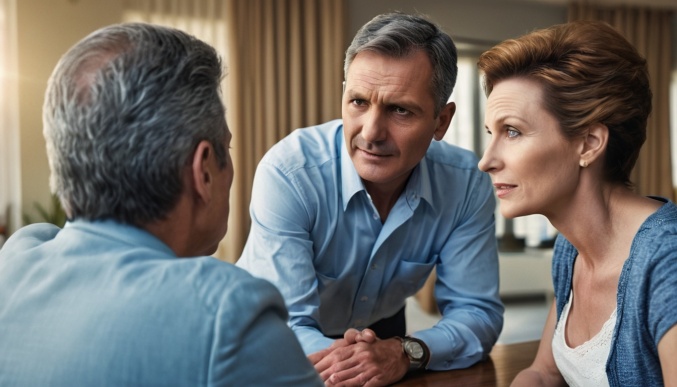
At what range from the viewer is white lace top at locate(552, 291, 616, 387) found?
1.40 metres

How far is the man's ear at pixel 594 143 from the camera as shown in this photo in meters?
1.44

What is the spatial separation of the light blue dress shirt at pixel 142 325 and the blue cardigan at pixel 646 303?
0.68 metres

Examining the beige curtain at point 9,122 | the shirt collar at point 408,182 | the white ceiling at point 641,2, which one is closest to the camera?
→ the shirt collar at point 408,182

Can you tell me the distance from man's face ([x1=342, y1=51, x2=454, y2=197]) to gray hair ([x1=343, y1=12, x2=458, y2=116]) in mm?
20

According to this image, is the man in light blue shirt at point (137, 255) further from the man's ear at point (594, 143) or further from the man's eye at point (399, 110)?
the man's eye at point (399, 110)

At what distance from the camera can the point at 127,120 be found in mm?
857

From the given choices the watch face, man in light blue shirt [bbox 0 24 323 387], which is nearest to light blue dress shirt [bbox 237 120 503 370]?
the watch face

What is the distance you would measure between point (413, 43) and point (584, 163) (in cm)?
62

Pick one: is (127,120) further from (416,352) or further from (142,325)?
(416,352)

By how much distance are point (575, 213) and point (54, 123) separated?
3.41 ft

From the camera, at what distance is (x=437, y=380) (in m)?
1.65

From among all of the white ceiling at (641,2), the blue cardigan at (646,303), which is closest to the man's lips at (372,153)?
the blue cardigan at (646,303)

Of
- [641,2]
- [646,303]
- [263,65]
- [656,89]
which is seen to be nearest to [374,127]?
[646,303]

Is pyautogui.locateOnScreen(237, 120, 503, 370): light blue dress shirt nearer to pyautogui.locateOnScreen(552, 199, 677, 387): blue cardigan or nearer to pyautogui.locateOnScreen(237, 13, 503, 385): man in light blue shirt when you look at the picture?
pyautogui.locateOnScreen(237, 13, 503, 385): man in light blue shirt
